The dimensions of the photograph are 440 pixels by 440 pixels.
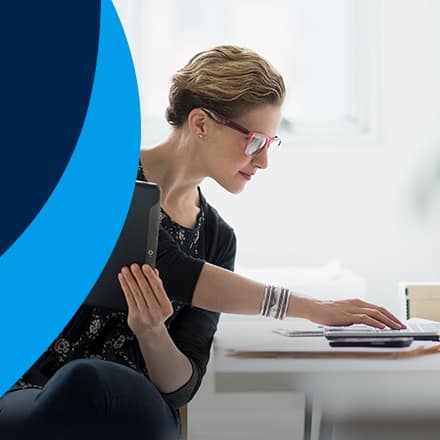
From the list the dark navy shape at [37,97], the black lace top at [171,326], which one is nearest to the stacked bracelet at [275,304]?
the black lace top at [171,326]

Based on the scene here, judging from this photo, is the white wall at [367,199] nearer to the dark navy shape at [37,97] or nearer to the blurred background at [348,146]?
the blurred background at [348,146]

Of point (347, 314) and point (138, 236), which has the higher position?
point (138, 236)

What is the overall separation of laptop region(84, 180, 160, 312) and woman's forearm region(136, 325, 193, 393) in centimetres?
19

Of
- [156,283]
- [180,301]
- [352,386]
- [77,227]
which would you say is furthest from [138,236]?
[77,227]

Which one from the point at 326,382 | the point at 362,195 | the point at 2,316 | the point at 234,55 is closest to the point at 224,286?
the point at 326,382

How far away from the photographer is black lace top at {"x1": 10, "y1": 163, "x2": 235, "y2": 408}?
1.25 m

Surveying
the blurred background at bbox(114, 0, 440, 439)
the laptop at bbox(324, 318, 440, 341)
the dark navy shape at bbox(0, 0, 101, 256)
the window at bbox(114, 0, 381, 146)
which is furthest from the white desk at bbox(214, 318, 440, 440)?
the window at bbox(114, 0, 381, 146)

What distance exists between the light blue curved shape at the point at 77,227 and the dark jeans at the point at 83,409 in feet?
1.42

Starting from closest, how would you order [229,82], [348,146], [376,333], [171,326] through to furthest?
[376,333] → [229,82] → [171,326] → [348,146]

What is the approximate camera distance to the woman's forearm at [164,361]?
1274mm

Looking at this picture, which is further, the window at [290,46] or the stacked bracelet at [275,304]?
the window at [290,46]

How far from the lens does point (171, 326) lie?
4.87ft

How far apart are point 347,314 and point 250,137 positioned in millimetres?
349

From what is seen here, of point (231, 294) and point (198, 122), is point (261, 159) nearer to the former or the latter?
point (198, 122)
